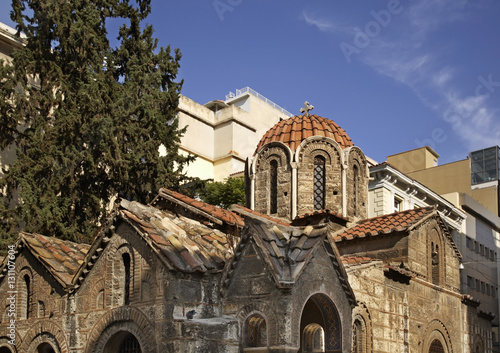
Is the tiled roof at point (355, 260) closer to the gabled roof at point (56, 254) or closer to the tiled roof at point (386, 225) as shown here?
the tiled roof at point (386, 225)

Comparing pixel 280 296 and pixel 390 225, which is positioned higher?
pixel 390 225

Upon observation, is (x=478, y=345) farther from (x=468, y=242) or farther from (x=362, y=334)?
(x=468, y=242)

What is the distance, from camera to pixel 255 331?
1103 centimetres

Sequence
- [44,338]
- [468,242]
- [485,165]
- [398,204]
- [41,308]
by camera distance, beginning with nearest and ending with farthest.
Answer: [44,338] → [41,308] → [398,204] → [468,242] → [485,165]

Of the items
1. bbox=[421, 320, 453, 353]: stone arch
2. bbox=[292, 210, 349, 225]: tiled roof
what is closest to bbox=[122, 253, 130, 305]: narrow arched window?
bbox=[292, 210, 349, 225]: tiled roof

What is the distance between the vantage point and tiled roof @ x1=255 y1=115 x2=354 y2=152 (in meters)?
19.8

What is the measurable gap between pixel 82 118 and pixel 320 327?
37.5ft

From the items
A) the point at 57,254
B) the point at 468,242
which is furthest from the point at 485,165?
the point at 57,254

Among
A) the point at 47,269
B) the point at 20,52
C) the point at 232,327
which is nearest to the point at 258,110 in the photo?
the point at 20,52

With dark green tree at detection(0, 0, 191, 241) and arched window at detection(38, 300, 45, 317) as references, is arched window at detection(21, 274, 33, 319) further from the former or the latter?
dark green tree at detection(0, 0, 191, 241)

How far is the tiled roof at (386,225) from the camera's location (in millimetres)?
16922

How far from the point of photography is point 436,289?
17.5 metres

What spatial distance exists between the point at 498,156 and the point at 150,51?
27.3 meters

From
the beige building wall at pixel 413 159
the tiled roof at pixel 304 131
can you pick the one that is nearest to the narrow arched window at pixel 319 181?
the tiled roof at pixel 304 131
